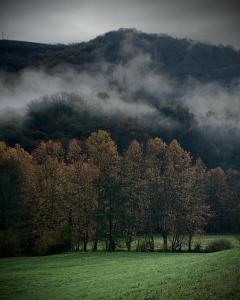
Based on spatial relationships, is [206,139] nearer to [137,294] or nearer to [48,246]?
[48,246]

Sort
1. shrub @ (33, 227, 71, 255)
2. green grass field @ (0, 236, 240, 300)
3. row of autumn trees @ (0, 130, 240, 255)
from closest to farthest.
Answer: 1. green grass field @ (0, 236, 240, 300)
2. shrub @ (33, 227, 71, 255)
3. row of autumn trees @ (0, 130, 240, 255)

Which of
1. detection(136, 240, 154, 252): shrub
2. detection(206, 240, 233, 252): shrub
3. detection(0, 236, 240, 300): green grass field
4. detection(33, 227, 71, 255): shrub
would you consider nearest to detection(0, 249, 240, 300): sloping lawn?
detection(0, 236, 240, 300): green grass field

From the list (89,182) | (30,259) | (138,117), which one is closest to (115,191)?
(89,182)

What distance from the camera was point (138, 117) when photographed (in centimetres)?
19012

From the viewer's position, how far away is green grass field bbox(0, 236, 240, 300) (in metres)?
25.7

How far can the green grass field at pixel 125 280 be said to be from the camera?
2570cm

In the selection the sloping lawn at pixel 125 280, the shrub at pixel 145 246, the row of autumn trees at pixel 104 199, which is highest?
the row of autumn trees at pixel 104 199

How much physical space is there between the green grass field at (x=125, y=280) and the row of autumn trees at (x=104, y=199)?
16703 mm

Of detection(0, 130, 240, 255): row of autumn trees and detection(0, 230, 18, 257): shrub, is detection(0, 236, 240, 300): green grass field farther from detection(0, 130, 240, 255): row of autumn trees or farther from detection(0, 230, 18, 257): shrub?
detection(0, 130, 240, 255): row of autumn trees

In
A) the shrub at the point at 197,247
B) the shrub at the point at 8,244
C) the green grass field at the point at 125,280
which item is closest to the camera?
the green grass field at the point at 125,280

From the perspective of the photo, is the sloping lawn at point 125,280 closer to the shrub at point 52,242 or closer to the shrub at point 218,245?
the shrub at point 52,242

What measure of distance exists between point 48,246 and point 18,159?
17068 millimetres

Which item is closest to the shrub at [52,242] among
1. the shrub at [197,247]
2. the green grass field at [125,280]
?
the green grass field at [125,280]

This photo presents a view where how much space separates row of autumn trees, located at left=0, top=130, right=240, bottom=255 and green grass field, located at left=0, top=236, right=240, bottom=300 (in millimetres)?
16703
